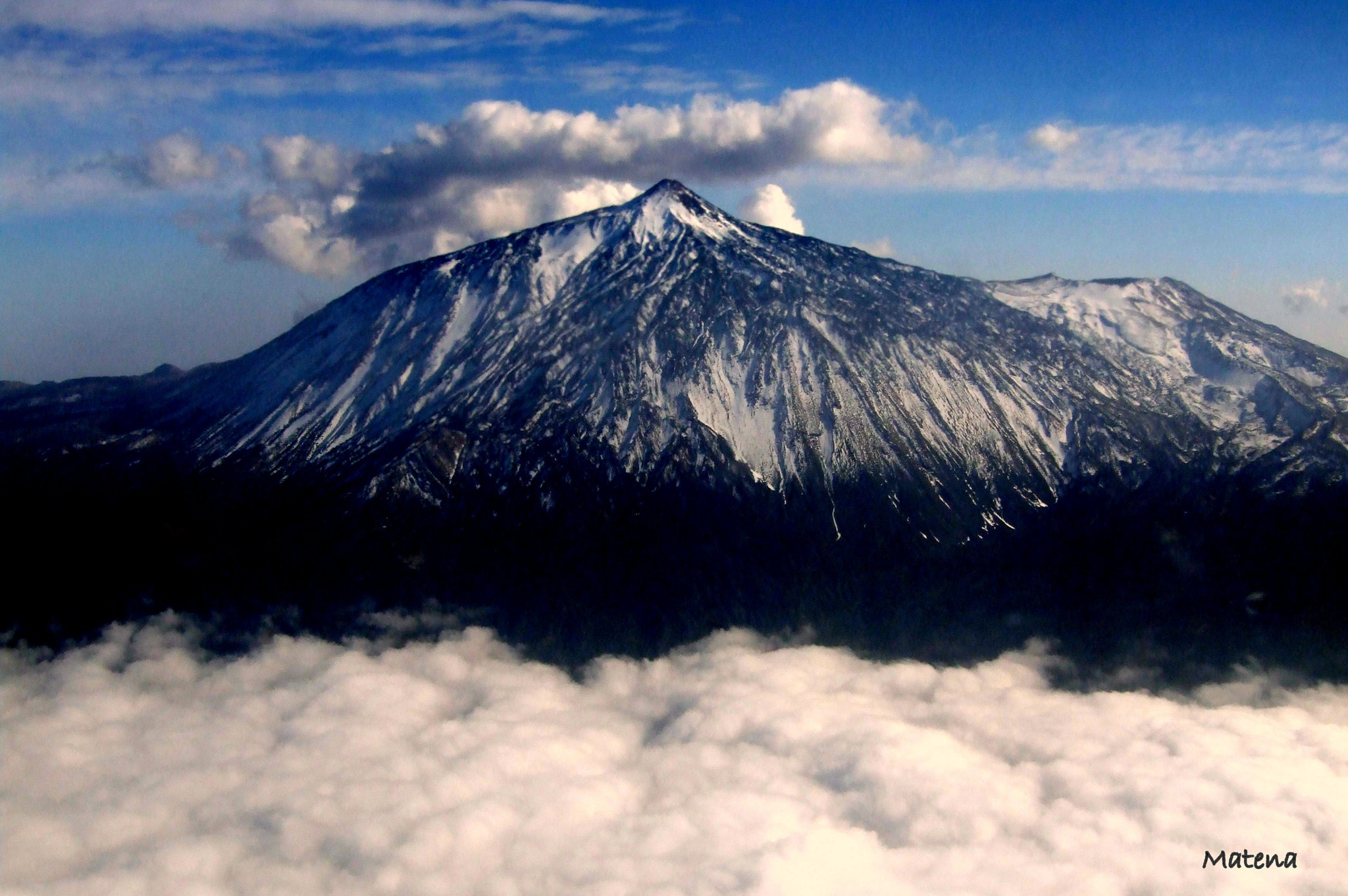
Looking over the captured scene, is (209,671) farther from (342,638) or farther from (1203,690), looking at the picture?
(1203,690)

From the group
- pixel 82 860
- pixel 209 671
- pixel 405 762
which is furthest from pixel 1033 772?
pixel 209 671

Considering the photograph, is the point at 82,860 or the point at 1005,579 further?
the point at 1005,579

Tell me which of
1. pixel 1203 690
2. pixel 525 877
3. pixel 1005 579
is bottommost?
pixel 525 877

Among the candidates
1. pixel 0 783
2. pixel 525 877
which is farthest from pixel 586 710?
pixel 0 783

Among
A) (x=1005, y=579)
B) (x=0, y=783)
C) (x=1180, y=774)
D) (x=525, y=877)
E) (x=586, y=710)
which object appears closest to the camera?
(x=525, y=877)

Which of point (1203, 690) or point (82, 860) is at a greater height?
point (1203, 690)

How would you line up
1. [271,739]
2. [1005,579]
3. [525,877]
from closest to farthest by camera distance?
[525,877]
[271,739]
[1005,579]

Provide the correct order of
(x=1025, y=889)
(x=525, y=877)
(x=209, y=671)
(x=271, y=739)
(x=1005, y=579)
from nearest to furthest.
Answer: (x=1025, y=889)
(x=525, y=877)
(x=271, y=739)
(x=209, y=671)
(x=1005, y=579)

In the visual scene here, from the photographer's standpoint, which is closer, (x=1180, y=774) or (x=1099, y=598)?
(x=1180, y=774)

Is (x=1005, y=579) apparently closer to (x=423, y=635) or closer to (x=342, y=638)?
(x=423, y=635)
